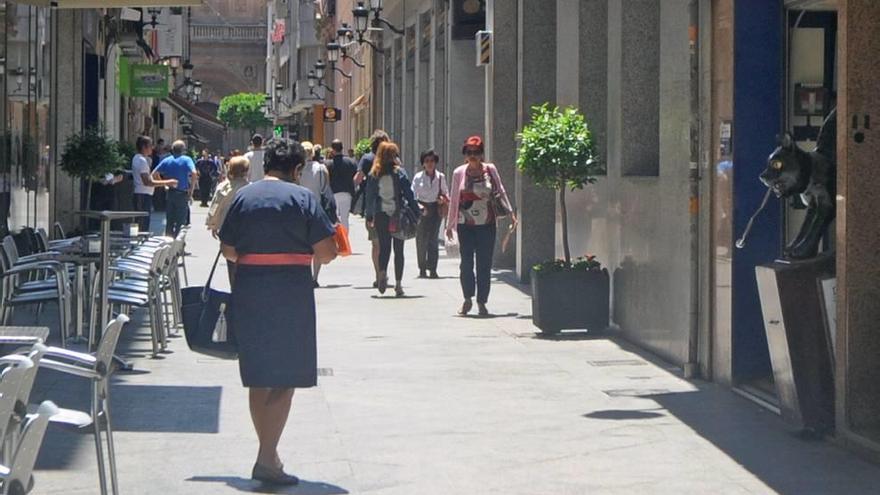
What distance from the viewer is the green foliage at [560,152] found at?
15.8m

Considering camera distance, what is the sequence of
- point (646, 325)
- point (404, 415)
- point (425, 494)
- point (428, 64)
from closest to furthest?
point (425, 494), point (404, 415), point (646, 325), point (428, 64)

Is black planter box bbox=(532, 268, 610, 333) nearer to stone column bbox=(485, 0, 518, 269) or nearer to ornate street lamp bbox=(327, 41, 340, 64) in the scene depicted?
stone column bbox=(485, 0, 518, 269)

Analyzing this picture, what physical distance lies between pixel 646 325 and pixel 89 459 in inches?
247

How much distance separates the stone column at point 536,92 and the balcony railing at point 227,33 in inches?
3813

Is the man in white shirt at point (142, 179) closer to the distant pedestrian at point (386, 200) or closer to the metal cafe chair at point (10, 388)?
the distant pedestrian at point (386, 200)

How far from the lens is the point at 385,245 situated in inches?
805

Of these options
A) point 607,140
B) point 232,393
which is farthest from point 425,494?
point 607,140

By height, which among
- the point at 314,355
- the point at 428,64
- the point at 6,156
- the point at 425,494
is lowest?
the point at 425,494

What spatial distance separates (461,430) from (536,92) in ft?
37.3

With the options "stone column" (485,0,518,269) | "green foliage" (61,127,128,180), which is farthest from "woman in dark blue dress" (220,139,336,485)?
"stone column" (485,0,518,269)

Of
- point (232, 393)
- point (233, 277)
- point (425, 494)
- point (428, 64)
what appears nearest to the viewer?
point (425, 494)

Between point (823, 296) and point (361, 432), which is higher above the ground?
point (823, 296)

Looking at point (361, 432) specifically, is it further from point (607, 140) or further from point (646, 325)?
point (607, 140)

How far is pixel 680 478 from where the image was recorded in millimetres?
8945
